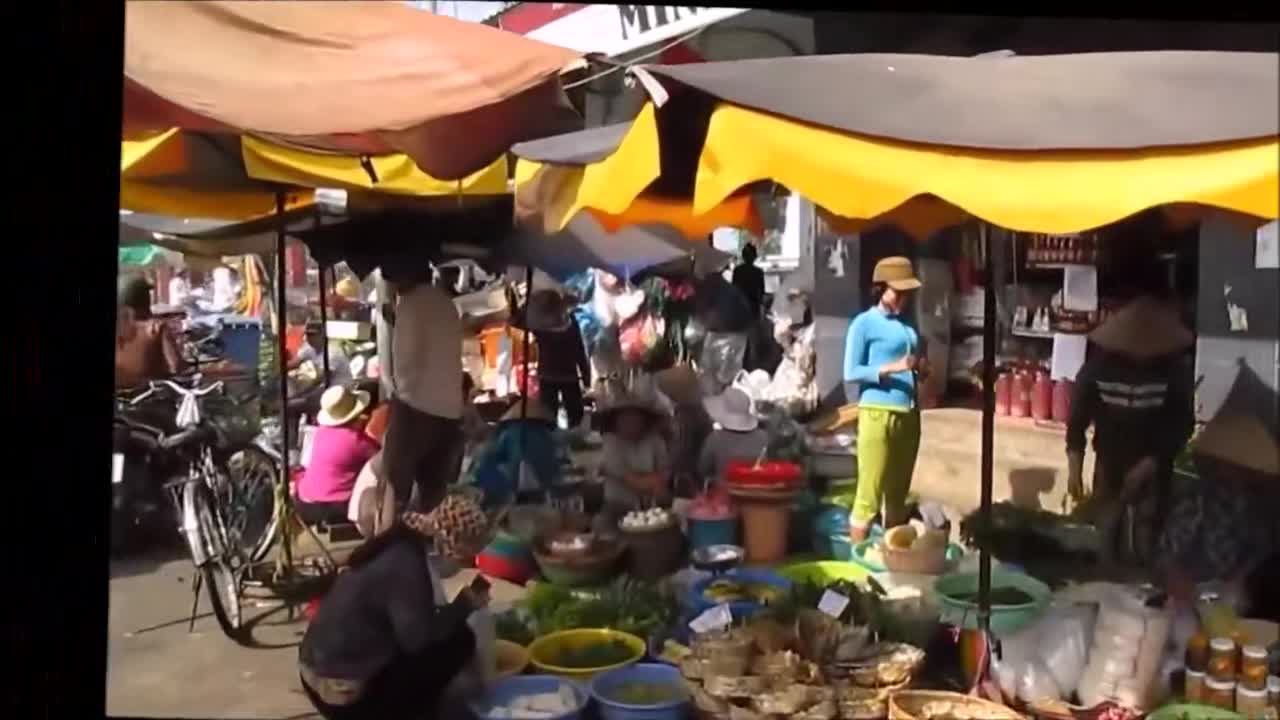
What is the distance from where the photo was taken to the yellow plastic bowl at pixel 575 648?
7.53ft

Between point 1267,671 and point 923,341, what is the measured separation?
3.05 ft

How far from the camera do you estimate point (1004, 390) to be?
217cm

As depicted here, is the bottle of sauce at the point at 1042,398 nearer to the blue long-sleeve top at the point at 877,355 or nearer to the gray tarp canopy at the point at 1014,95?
the blue long-sleeve top at the point at 877,355

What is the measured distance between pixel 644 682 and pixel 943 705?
1.96 feet

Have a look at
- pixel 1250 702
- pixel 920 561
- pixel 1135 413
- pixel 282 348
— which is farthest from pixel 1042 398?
pixel 282 348

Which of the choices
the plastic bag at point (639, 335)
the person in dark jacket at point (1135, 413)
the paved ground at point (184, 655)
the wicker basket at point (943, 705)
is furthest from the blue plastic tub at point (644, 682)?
the person in dark jacket at point (1135, 413)

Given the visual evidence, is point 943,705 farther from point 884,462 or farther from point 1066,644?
point 884,462

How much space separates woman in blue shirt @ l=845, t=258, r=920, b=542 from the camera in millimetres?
2150

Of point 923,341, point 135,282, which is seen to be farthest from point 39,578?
point 923,341

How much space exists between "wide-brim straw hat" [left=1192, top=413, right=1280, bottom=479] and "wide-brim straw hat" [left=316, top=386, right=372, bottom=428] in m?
1.60

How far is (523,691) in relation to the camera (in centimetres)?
229

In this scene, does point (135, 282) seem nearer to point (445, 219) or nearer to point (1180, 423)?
point (445, 219)

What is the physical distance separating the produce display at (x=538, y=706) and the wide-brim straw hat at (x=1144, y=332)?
1240 millimetres

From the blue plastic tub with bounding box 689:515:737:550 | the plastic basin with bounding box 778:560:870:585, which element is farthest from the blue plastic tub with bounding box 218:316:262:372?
the plastic basin with bounding box 778:560:870:585
